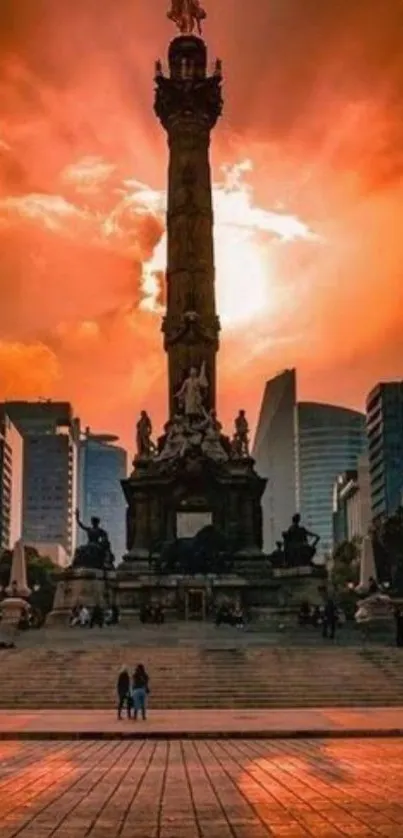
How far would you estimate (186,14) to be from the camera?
7100 centimetres

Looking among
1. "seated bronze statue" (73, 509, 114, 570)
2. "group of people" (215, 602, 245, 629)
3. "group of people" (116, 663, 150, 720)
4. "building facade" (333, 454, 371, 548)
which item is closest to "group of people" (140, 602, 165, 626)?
"group of people" (215, 602, 245, 629)

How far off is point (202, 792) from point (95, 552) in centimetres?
4528

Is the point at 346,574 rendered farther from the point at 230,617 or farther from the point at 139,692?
the point at 139,692

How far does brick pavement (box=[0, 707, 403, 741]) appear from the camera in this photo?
844 inches

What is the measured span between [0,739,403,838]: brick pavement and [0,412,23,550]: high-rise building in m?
147

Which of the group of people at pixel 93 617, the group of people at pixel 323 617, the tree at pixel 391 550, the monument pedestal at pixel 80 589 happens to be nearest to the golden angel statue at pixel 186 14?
the monument pedestal at pixel 80 589

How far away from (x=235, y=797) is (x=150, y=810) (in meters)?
1.29

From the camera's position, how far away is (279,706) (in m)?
29.2

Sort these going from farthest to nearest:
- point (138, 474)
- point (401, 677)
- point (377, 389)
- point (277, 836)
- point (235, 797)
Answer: point (377, 389) → point (138, 474) → point (401, 677) → point (235, 797) → point (277, 836)

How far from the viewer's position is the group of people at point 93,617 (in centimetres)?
4850

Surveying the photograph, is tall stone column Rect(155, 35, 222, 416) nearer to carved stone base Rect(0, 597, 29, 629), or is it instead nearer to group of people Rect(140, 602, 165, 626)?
group of people Rect(140, 602, 165, 626)

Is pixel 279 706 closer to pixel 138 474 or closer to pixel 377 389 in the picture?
pixel 138 474

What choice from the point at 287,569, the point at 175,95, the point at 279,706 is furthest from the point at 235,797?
the point at 175,95

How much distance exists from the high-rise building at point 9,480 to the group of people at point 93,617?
11111 centimetres
